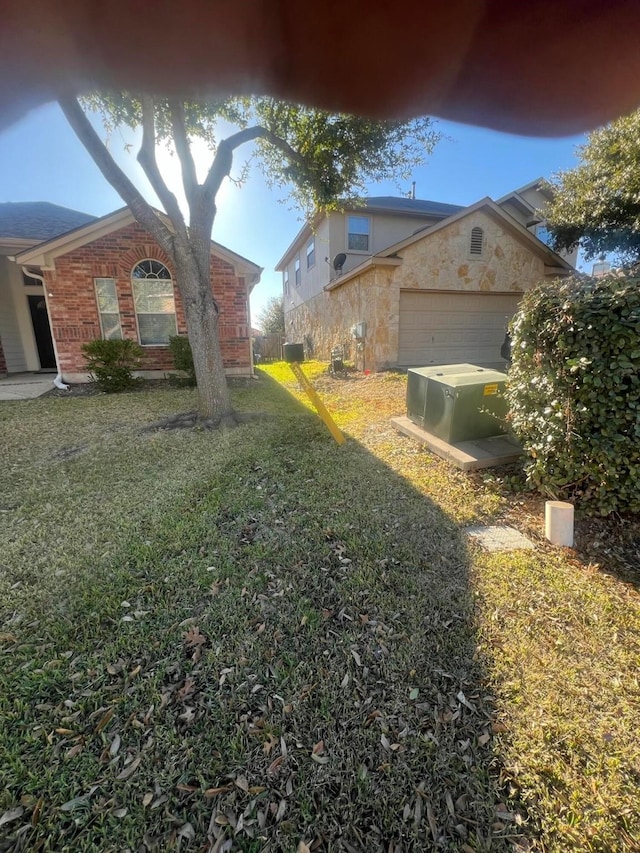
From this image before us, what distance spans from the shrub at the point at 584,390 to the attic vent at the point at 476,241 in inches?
360

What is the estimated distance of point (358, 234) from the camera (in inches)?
536

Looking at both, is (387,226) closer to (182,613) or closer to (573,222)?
(573,222)

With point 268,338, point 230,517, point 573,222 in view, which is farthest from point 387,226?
point 230,517

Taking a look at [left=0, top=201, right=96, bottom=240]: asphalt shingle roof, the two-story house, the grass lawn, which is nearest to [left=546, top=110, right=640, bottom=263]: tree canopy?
the two-story house

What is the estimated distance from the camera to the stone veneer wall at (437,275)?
10516mm

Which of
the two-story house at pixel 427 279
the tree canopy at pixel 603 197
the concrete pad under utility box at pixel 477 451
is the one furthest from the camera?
the two-story house at pixel 427 279

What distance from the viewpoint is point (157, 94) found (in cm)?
502

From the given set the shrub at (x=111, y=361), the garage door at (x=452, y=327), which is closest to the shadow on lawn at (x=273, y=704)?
the shrub at (x=111, y=361)

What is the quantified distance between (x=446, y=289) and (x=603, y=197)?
226 inches

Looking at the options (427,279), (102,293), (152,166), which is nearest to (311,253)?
(427,279)

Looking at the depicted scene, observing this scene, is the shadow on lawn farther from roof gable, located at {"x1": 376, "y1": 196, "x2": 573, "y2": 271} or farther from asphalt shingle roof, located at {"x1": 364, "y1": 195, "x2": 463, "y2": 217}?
asphalt shingle roof, located at {"x1": 364, "y1": 195, "x2": 463, "y2": 217}

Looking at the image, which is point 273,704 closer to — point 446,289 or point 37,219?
point 446,289

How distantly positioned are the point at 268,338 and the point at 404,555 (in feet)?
64.0

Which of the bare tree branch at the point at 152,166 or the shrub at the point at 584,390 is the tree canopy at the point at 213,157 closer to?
the bare tree branch at the point at 152,166
